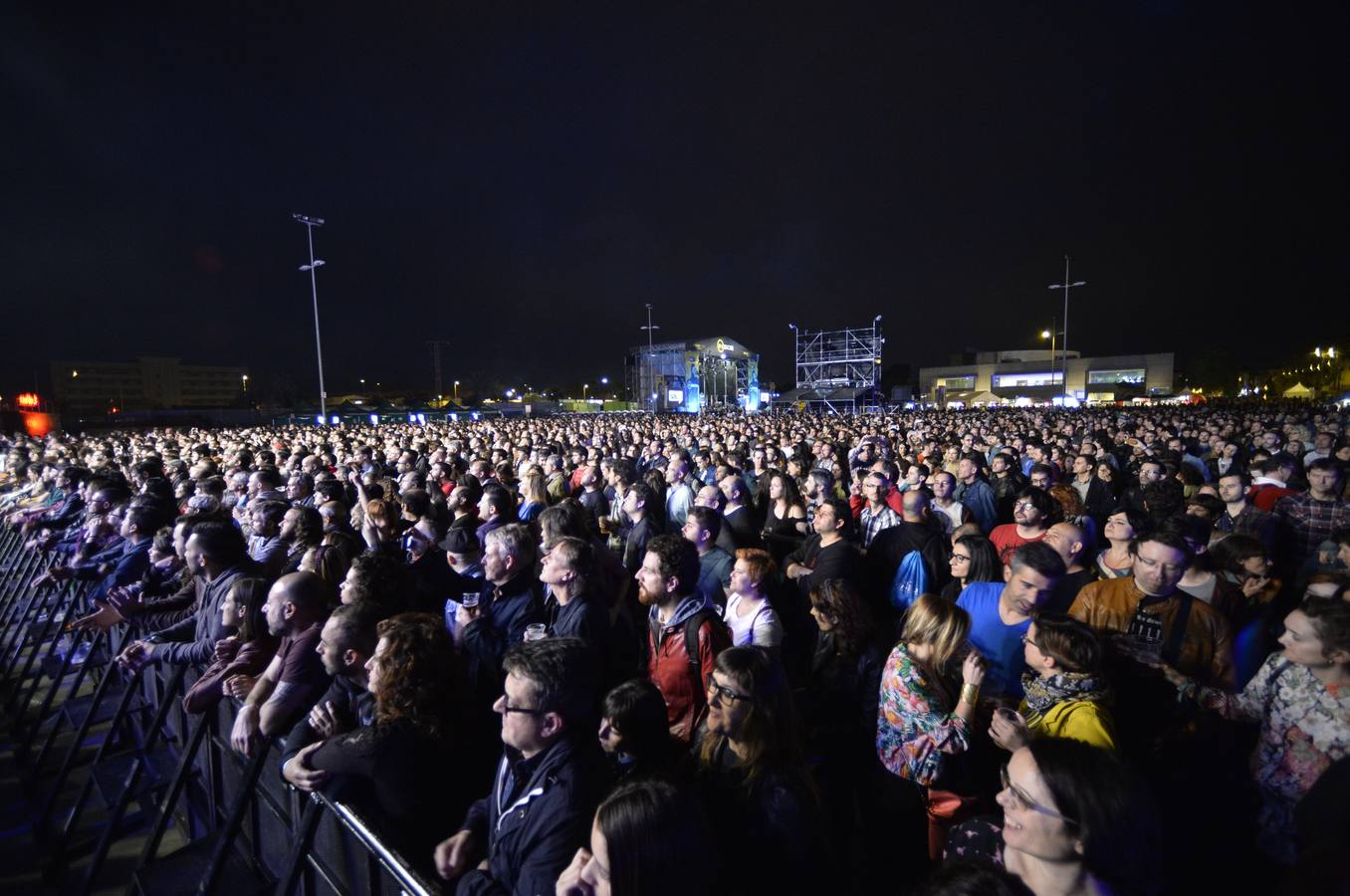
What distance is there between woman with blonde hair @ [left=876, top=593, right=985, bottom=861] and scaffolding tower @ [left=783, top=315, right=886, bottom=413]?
49870 mm

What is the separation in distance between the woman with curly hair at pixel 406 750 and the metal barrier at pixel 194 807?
0.35 ft

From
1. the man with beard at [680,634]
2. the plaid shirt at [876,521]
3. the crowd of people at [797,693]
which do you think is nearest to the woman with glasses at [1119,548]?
the crowd of people at [797,693]

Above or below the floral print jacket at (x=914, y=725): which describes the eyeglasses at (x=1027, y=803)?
above

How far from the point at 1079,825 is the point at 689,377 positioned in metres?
63.1

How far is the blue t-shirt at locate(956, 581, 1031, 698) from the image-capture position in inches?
125

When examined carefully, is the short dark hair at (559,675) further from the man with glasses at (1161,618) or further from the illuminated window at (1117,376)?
the illuminated window at (1117,376)

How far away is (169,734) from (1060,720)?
6.19 metres

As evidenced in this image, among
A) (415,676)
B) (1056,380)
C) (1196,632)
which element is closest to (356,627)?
(415,676)

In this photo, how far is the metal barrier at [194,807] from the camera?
2291mm


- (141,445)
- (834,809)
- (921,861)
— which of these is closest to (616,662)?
(834,809)

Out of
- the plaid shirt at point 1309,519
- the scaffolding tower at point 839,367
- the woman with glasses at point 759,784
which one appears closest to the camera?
the woman with glasses at point 759,784

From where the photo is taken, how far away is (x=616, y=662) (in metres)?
3.61

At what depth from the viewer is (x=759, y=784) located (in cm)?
193

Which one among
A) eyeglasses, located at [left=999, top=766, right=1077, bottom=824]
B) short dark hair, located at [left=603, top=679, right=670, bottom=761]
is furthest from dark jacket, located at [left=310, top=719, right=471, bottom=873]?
eyeglasses, located at [left=999, top=766, right=1077, bottom=824]
